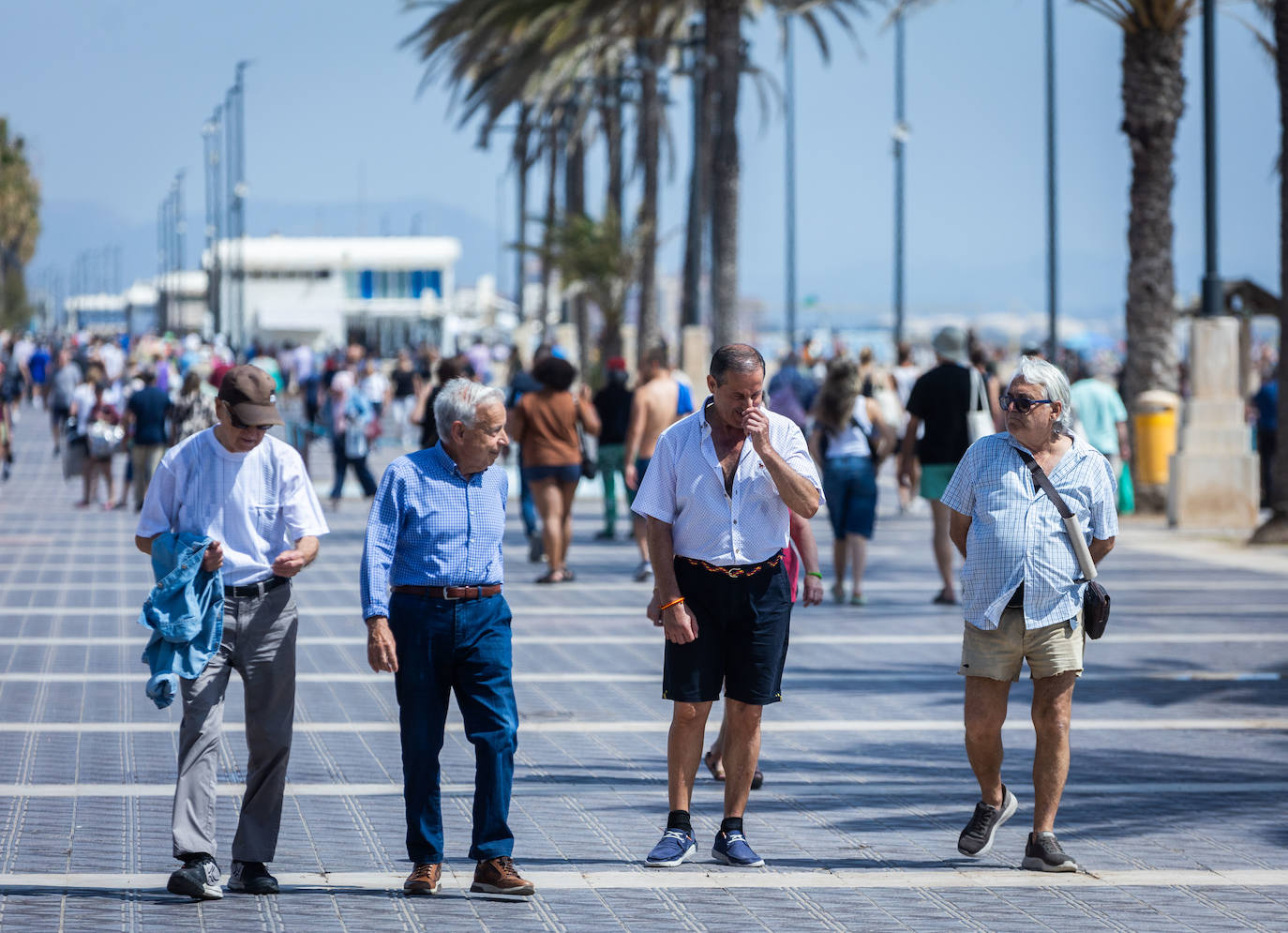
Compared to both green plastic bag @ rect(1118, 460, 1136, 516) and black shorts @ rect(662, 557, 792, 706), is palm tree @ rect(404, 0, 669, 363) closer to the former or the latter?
green plastic bag @ rect(1118, 460, 1136, 516)

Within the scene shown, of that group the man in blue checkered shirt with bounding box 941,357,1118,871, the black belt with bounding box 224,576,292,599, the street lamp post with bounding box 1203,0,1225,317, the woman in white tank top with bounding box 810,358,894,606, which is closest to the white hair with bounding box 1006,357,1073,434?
the man in blue checkered shirt with bounding box 941,357,1118,871

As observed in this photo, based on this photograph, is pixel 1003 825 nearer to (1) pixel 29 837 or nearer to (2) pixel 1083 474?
(2) pixel 1083 474

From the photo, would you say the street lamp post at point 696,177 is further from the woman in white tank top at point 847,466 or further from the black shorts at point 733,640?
the black shorts at point 733,640

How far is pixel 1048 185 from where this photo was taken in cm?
3400

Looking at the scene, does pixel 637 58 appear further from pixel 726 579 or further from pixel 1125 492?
pixel 726 579

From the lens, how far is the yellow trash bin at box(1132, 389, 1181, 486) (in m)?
20.0

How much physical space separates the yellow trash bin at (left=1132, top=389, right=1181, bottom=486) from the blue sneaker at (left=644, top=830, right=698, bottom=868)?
587 inches

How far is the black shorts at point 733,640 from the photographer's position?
19.9 ft

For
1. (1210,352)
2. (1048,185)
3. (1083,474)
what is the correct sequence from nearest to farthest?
(1083,474), (1210,352), (1048,185)

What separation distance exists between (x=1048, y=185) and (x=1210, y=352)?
1618cm

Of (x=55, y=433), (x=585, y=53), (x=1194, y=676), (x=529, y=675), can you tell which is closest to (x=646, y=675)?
(x=529, y=675)

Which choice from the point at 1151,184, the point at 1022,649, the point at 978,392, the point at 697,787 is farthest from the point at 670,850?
the point at 1151,184

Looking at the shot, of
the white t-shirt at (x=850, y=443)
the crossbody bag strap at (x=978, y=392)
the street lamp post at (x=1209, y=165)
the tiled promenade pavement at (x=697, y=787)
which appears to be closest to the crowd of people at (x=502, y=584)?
the tiled promenade pavement at (x=697, y=787)

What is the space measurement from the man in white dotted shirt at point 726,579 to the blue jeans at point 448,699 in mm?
638
